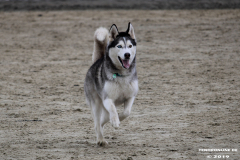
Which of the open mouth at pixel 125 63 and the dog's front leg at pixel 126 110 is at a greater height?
the open mouth at pixel 125 63

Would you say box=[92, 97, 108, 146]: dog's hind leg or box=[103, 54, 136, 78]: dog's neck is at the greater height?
box=[103, 54, 136, 78]: dog's neck

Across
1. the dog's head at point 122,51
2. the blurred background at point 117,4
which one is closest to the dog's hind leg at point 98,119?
the dog's head at point 122,51

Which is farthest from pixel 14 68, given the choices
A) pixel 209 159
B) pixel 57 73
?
pixel 209 159

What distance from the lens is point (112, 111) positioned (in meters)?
5.09

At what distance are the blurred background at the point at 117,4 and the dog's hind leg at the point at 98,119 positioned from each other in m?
16.7

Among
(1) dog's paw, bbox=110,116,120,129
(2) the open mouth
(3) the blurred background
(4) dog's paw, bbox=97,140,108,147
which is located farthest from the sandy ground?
(3) the blurred background

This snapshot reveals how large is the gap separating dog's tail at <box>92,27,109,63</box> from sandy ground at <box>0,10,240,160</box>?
1116mm

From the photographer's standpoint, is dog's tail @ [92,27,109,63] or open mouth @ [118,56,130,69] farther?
dog's tail @ [92,27,109,63]

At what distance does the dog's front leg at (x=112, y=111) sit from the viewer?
5.00 metres

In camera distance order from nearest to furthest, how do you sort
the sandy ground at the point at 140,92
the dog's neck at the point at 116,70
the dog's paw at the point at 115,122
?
the dog's paw at the point at 115,122, the dog's neck at the point at 116,70, the sandy ground at the point at 140,92

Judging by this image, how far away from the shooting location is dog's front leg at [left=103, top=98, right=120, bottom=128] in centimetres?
500

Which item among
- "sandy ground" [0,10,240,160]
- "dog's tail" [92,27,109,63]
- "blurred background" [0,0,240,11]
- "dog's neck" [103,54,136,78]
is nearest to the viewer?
"dog's neck" [103,54,136,78]

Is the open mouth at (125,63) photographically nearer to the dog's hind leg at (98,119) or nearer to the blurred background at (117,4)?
the dog's hind leg at (98,119)

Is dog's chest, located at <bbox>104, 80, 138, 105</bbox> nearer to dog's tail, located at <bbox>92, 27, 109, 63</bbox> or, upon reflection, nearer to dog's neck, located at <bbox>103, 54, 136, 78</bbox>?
dog's neck, located at <bbox>103, 54, 136, 78</bbox>
